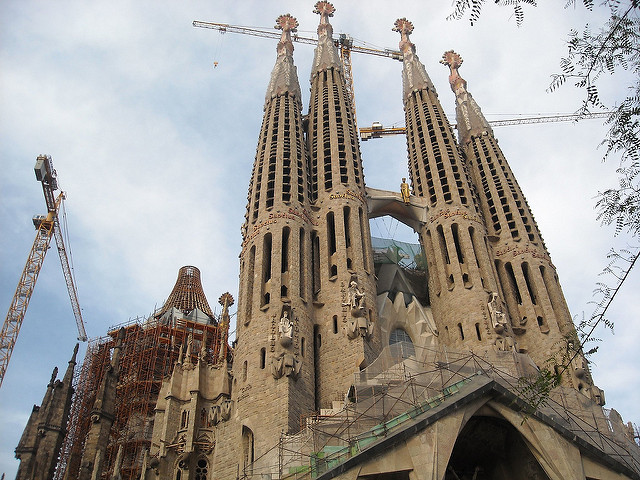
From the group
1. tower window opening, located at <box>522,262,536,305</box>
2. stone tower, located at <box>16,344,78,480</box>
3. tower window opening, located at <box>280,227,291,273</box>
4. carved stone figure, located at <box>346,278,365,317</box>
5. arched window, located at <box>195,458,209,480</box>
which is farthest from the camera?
tower window opening, located at <box>522,262,536,305</box>

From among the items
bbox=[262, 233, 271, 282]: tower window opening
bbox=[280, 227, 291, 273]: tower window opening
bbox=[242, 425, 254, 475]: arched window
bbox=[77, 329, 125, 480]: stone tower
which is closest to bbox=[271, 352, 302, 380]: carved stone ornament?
bbox=[242, 425, 254, 475]: arched window

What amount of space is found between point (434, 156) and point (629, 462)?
23.8 meters

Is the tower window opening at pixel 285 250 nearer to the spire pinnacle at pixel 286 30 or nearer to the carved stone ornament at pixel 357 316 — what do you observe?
the carved stone ornament at pixel 357 316

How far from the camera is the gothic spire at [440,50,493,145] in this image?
45656mm

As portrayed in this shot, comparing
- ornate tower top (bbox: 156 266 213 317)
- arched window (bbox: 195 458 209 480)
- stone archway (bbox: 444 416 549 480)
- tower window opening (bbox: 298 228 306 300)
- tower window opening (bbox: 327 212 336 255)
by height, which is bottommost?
stone archway (bbox: 444 416 549 480)

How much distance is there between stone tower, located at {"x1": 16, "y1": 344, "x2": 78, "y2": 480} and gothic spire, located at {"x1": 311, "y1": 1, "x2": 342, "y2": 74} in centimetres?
2828

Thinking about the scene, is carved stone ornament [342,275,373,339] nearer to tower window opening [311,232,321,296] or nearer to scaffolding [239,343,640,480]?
tower window opening [311,232,321,296]

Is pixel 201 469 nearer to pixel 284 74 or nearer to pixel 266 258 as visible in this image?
pixel 266 258

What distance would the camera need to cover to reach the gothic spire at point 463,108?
1797 inches

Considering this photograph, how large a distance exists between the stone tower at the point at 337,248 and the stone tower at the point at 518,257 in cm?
A: 840

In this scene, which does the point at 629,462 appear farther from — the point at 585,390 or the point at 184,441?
the point at 184,441

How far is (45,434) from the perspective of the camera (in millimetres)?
34062

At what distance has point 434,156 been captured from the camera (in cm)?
4206

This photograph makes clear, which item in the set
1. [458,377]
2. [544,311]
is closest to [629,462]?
[458,377]
